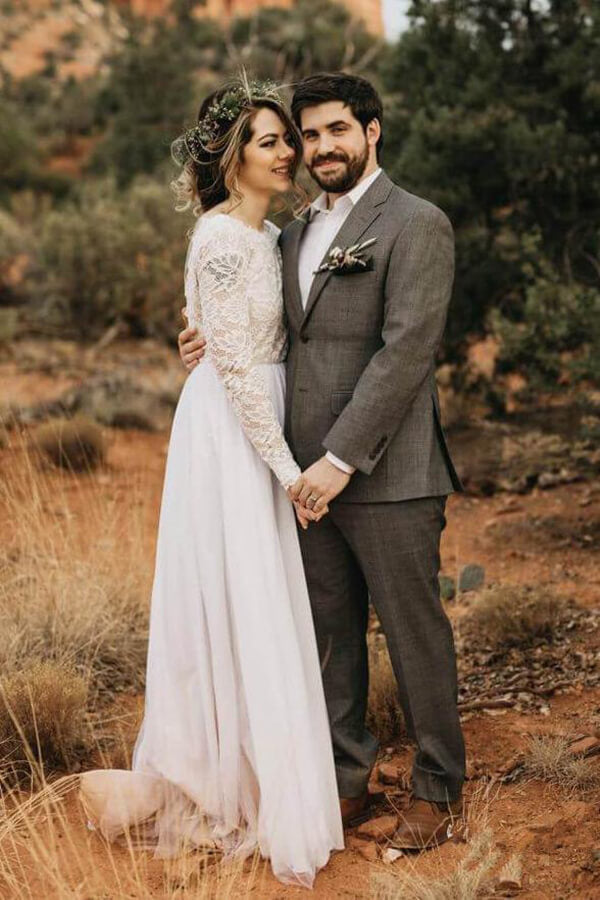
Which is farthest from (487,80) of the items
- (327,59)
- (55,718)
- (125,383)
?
(327,59)

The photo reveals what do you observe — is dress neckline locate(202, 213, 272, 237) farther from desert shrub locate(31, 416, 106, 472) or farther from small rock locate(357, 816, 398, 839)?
desert shrub locate(31, 416, 106, 472)

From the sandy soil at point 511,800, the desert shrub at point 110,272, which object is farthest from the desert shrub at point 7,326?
the sandy soil at point 511,800

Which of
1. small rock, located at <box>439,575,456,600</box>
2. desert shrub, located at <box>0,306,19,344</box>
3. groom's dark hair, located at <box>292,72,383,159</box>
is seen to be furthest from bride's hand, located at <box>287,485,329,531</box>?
desert shrub, located at <box>0,306,19,344</box>

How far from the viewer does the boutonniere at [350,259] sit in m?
2.98

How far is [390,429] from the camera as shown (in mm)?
2984

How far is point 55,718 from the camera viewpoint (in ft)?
12.5

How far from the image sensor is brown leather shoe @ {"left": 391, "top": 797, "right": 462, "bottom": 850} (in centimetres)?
312


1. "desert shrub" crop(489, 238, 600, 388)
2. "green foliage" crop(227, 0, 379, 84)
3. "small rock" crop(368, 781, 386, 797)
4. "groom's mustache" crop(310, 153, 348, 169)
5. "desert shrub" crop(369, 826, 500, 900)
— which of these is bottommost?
"small rock" crop(368, 781, 386, 797)

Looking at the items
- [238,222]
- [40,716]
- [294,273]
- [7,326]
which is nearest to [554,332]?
[294,273]

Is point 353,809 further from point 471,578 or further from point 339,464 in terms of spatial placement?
point 471,578

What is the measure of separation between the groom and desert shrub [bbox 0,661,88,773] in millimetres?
1218

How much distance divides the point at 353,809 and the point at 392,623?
0.74 meters

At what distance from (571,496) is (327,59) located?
65.8 feet

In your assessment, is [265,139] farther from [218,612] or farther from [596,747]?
[596,747]
